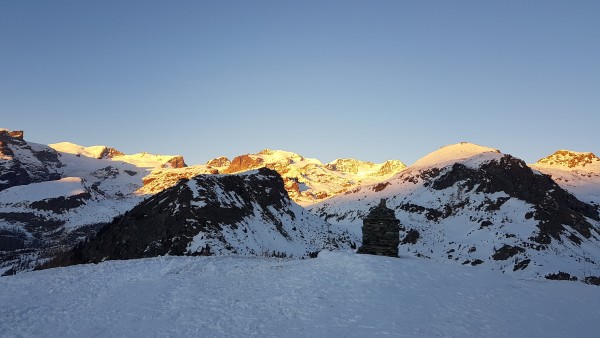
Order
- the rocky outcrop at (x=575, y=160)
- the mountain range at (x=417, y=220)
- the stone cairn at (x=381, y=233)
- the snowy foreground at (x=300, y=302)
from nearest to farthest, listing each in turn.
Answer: the snowy foreground at (x=300, y=302)
the stone cairn at (x=381, y=233)
the mountain range at (x=417, y=220)
the rocky outcrop at (x=575, y=160)

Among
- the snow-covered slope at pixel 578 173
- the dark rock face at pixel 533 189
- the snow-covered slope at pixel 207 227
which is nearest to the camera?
the snow-covered slope at pixel 207 227

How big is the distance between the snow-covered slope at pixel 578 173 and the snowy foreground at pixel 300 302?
137498mm

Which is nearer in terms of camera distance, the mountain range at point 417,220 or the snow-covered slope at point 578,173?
the mountain range at point 417,220

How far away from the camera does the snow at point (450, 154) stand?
513 feet

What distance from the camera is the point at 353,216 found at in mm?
143125

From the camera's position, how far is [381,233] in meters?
28.0

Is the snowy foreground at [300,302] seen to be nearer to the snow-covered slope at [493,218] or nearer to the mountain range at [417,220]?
the mountain range at [417,220]

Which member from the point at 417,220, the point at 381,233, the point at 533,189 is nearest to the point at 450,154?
the point at 533,189

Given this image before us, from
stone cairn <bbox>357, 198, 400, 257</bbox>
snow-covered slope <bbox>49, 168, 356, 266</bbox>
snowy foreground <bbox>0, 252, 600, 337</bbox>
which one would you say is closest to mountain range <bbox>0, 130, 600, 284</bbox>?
snow-covered slope <bbox>49, 168, 356, 266</bbox>

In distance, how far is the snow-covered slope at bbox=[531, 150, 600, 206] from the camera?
14525 cm

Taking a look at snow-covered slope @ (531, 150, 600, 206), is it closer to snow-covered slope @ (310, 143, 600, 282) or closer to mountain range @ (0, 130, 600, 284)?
mountain range @ (0, 130, 600, 284)

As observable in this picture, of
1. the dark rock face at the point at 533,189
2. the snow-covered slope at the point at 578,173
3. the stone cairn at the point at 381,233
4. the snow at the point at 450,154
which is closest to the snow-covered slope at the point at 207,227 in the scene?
the stone cairn at the point at 381,233

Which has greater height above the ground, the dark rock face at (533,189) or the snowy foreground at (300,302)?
the dark rock face at (533,189)

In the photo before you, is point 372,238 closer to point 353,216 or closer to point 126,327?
point 126,327
